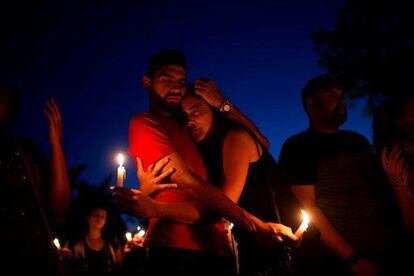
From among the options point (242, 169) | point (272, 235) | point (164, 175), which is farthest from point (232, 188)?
point (164, 175)

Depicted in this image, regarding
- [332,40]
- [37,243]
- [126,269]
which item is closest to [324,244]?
[37,243]

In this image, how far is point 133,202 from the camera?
3002mm

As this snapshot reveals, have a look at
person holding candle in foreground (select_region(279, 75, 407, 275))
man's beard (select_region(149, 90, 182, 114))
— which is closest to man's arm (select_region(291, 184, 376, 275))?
person holding candle in foreground (select_region(279, 75, 407, 275))

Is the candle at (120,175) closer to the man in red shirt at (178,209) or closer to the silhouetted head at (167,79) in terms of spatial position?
the man in red shirt at (178,209)

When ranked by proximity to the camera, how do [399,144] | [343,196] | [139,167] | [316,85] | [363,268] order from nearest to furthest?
[139,167] → [363,268] → [343,196] → [399,144] → [316,85]

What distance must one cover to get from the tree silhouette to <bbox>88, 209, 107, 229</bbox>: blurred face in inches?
382

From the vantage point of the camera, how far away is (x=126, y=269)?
1128 centimetres

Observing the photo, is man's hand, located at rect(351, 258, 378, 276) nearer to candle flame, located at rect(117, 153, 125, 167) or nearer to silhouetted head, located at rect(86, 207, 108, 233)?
candle flame, located at rect(117, 153, 125, 167)

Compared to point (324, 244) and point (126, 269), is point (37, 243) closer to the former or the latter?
point (324, 244)

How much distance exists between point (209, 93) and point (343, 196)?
6.87 feet

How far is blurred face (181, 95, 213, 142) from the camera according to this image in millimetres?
4062

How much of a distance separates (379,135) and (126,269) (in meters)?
8.42

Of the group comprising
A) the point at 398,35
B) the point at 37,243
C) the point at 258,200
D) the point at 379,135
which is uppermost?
the point at 398,35

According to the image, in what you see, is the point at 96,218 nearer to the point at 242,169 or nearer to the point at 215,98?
the point at 215,98
